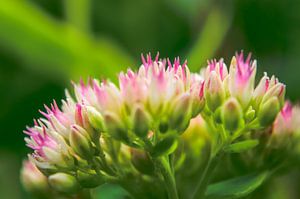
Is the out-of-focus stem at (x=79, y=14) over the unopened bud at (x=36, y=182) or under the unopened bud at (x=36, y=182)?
over

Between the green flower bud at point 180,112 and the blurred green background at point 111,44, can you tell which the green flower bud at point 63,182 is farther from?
the blurred green background at point 111,44

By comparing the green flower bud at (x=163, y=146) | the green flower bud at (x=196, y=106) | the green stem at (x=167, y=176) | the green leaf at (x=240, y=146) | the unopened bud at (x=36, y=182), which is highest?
the unopened bud at (x=36, y=182)

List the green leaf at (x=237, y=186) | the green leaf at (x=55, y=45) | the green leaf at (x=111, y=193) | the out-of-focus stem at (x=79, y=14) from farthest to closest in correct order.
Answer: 1. the out-of-focus stem at (x=79, y=14)
2. the green leaf at (x=55, y=45)
3. the green leaf at (x=111, y=193)
4. the green leaf at (x=237, y=186)

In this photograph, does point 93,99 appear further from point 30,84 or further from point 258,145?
point 30,84

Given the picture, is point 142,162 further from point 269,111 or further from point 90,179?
point 269,111

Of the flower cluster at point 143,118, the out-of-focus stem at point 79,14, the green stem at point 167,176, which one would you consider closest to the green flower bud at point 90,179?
the flower cluster at point 143,118

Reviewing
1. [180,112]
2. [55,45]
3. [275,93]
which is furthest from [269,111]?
[55,45]

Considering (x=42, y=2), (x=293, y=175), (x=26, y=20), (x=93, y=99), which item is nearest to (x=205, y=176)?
(x=93, y=99)
